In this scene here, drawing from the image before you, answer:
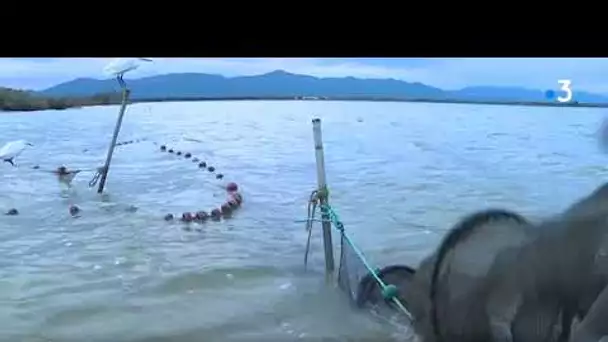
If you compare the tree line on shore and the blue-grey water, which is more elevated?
the tree line on shore

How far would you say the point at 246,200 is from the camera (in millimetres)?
1705

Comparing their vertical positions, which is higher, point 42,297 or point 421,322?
point 42,297

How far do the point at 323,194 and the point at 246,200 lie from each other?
0.17 m

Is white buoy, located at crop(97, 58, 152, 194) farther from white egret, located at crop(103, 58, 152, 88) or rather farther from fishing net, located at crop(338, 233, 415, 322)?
fishing net, located at crop(338, 233, 415, 322)

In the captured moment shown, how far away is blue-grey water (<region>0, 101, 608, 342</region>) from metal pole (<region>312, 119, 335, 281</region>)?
0.02 m

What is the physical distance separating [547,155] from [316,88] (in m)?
0.54

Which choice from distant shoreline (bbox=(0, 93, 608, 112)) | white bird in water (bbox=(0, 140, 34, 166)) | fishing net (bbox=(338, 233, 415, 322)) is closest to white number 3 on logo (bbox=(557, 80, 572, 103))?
distant shoreline (bbox=(0, 93, 608, 112))

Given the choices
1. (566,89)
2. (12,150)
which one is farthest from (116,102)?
(566,89)

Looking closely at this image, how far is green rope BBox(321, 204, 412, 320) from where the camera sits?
5.54 feet

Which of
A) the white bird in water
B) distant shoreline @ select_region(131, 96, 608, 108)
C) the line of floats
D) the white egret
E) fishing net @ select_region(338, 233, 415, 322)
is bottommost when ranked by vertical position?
fishing net @ select_region(338, 233, 415, 322)

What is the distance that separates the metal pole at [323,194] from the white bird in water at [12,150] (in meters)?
0.63
